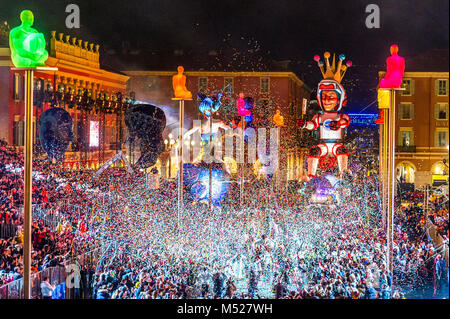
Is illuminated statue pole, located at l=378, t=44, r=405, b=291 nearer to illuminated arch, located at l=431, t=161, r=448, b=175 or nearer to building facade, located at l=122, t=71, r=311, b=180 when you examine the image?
building facade, located at l=122, t=71, r=311, b=180

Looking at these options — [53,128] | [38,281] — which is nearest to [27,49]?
[38,281]

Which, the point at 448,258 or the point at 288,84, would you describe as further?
the point at 288,84

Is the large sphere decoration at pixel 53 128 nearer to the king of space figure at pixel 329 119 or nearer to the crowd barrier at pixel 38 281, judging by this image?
the crowd barrier at pixel 38 281

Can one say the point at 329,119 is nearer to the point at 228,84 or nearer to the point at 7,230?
the point at 7,230

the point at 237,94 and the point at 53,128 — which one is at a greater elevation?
the point at 237,94

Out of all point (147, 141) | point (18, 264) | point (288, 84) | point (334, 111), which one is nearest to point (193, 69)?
point (288, 84)

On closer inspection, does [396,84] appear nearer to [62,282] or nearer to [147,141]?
[62,282]

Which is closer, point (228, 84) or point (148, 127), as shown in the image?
point (148, 127)
